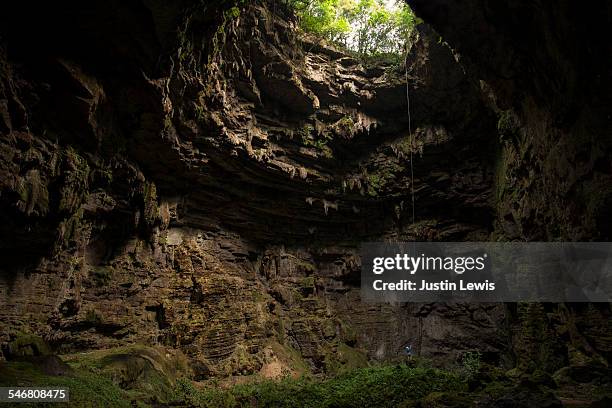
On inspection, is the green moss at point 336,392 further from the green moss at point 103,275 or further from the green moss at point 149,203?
the green moss at point 149,203

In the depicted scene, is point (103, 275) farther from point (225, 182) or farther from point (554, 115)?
point (554, 115)

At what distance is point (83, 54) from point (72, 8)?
1.39 metres

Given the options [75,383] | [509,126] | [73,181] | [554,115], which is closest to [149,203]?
[73,181]

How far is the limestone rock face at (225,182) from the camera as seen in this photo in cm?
969

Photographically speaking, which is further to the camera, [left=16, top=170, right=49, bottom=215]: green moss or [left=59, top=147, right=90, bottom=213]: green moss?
[left=59, top=147, right=90, bottom=213]: green moss

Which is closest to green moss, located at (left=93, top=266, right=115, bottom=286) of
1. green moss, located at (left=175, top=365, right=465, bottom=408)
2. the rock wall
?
green moss, located at (left=175, top=365, right=465, bottom=408)

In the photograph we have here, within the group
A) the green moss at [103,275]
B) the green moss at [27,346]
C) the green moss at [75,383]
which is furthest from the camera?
the green moss at [103,275]

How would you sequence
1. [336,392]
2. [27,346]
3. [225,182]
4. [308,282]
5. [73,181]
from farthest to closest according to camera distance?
[308,282]
[225,182]
[336,392]
[73,181]
[27,346]

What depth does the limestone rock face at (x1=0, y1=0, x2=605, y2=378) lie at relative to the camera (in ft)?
31.8

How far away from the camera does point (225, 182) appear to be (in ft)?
53.7

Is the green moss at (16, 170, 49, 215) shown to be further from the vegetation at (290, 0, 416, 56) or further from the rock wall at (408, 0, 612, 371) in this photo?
the vegetation at (290, 0, 416, 56)

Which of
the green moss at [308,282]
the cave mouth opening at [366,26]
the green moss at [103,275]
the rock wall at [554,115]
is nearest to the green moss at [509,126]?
the rock wall at [554,115]

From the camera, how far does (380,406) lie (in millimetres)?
10086

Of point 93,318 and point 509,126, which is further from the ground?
point 509,126
